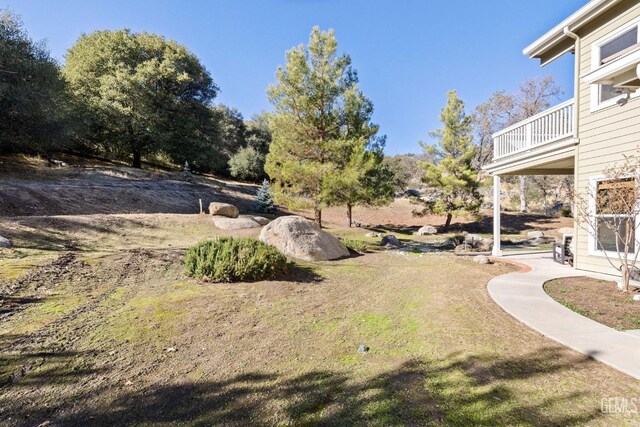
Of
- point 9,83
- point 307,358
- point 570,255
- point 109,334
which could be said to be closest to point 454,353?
point 307,358

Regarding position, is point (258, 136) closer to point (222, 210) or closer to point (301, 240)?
point (222, 210)

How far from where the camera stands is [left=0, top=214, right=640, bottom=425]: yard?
2.46 meters

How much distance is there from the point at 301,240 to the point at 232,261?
9.25ft

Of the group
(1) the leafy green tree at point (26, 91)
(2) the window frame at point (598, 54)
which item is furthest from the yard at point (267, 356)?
(1) the leafy green tree at point (26, 91)

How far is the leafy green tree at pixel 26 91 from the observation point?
14.1 m

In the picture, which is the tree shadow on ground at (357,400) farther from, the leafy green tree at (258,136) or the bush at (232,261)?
the leafy green tree at (258,136)

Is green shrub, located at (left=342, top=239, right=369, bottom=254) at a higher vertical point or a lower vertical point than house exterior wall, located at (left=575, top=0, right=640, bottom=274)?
lower

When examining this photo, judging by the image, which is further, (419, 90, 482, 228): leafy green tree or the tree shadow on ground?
(419, 90, 482, 228): leafy green tree

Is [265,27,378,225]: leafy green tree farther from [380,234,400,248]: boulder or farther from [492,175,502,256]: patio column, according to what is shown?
[492,175,502,256]: patio column

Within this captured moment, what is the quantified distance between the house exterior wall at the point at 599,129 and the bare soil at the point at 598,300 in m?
1.26

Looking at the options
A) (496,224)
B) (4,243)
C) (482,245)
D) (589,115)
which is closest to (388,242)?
(482,245)

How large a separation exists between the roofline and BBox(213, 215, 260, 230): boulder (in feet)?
33.9

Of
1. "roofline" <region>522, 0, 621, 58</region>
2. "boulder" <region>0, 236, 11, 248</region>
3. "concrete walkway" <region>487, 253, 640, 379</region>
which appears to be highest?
"roofline" <region>522, 0, 621, 58</region>

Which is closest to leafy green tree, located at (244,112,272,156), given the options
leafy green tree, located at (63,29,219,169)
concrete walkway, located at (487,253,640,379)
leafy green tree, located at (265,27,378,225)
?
leafy green tree, located at (63,29,219,169)
